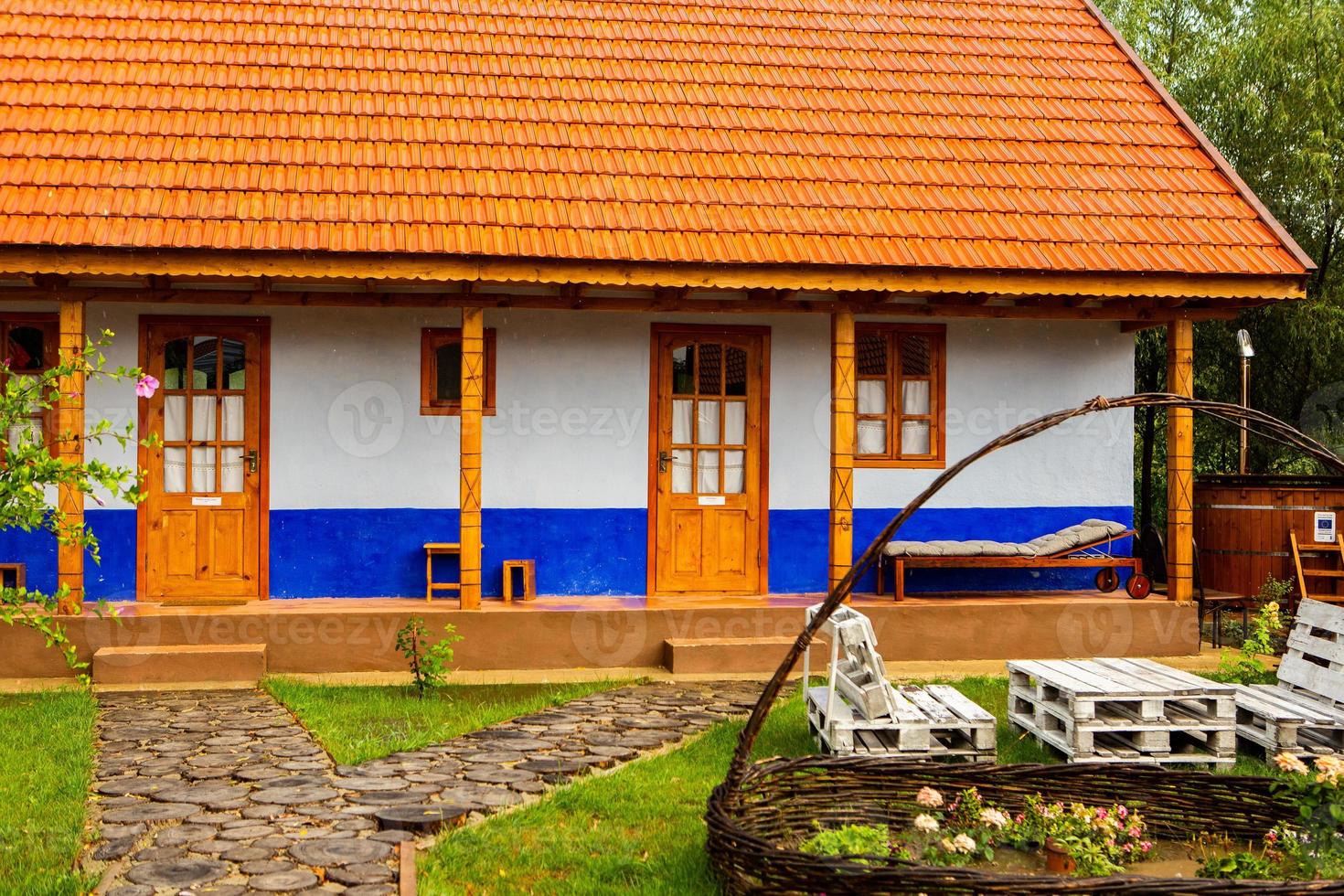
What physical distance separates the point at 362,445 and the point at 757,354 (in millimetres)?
3565

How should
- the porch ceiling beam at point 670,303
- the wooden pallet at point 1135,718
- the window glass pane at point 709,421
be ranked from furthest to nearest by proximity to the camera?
the window glass pane at point 709,421, the porch ceiling beam at point 670,303, the wooden pallet at point 1135,718

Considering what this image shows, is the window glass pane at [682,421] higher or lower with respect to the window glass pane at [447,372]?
lower

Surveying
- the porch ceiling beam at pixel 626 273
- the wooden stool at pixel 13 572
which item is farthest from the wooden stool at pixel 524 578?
→ the wooden stool at pixel 13 572

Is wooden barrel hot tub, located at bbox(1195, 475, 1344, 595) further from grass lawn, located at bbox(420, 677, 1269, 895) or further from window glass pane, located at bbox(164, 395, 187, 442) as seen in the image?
window glass pane, located at bbox(164, 395, 187, 442)

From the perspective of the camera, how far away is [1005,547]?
1112 centimetres

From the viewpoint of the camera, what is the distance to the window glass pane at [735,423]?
11602 millimetres

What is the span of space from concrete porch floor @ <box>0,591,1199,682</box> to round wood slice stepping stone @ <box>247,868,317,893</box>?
4463mm

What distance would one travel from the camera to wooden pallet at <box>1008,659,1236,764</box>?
22.4ft

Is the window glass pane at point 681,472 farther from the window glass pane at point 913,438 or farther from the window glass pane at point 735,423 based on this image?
the window glass pane at point 913,438

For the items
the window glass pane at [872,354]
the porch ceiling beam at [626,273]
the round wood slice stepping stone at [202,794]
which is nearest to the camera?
the round wood slice stepping stone at [202,794]

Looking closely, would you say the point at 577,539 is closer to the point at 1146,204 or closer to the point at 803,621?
the point at 803,621

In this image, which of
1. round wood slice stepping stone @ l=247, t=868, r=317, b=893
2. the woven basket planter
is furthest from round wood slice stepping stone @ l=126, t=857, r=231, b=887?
the woven basket planter

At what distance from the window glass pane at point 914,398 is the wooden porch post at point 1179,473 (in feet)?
7.00

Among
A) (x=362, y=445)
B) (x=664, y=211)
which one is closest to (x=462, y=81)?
(x=664, y=211)
